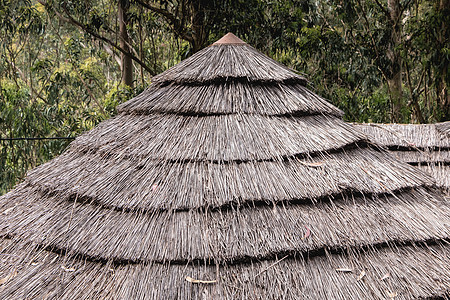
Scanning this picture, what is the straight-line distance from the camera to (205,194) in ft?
9.95

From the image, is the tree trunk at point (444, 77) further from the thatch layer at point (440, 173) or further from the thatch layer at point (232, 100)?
the thatch layer at point (232, 100)

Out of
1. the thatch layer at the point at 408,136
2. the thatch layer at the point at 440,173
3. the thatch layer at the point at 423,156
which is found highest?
the thatch layer at the point at 408,136

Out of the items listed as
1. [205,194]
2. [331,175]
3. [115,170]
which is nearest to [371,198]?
[331,175]

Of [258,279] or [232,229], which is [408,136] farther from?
[258,279]

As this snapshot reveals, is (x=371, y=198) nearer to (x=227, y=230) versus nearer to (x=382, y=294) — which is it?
(x=382, y=294)

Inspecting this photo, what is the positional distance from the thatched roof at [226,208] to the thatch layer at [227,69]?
2 centimetres

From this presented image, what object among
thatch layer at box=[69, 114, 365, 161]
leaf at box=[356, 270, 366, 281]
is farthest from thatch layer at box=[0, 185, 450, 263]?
thatch layer at box=[69, 114, 365, 161]

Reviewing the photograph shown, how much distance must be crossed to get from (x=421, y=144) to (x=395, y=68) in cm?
590

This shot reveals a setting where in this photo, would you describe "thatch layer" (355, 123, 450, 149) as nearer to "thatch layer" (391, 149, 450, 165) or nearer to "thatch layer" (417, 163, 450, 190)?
"thatch layer" (391, 149, 450, 165)

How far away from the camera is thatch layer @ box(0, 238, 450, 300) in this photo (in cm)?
267

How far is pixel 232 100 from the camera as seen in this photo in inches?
145

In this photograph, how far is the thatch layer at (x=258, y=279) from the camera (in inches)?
105

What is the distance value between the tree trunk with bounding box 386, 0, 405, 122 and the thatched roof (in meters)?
7.80

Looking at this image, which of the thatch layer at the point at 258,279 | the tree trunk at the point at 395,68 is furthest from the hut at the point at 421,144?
the tree trunk at the point at 395,68
